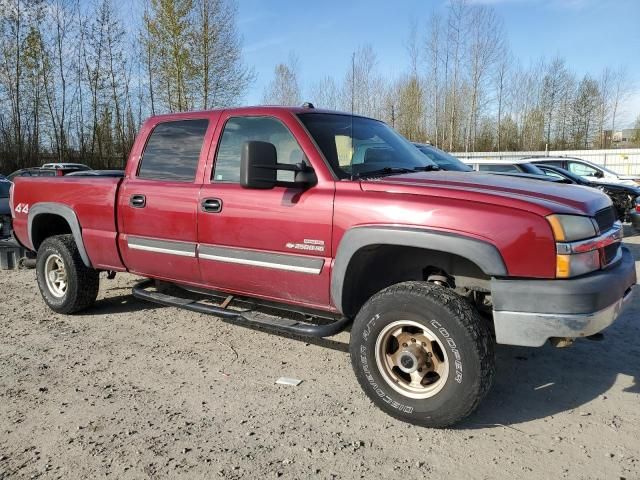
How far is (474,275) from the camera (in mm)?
3205

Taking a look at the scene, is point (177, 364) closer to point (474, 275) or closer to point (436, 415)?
point (436, 415)

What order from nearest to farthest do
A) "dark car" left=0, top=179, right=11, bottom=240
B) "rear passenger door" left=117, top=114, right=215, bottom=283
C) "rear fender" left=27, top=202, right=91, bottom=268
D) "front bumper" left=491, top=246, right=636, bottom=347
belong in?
"front bumper" left=491, top=246, right=636, bottom=347, "rear passenger door" left=117, top=114, right=215, bottom=283, "rear fender" left=27, top=202, right=91, bottom=268, "dark car" left=0, top=179, right=11, bottom=240

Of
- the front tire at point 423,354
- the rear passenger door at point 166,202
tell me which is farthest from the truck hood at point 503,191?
the rear passenger door at point 166,202

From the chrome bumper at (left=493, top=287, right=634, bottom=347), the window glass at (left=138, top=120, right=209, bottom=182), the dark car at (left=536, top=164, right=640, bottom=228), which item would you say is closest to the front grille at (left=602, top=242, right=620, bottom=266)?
the chrome bumper at (left=493, top=287, right=634, bottom=347)

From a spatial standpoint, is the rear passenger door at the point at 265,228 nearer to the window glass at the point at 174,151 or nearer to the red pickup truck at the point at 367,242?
the red pickup truck at the point at 367,242

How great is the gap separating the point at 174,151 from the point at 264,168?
142 cm

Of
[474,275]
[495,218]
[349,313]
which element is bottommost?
[349,313]

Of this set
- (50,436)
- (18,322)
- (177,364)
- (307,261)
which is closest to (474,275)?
(307,261)

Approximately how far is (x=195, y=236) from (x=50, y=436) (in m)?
1.70

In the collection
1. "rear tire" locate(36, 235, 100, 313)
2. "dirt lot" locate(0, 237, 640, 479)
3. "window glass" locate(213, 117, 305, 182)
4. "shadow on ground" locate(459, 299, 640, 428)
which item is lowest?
"dirt lot" locate(0, 237, 640, 479)

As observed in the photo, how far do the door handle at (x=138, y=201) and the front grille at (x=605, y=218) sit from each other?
344 centimetres

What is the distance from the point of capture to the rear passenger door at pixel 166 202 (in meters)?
4.17

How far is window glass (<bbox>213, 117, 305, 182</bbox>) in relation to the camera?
375 cm

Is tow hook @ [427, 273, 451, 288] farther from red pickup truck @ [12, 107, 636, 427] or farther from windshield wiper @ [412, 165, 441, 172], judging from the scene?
windshield wiper @ [412, 165, 441, 172]
